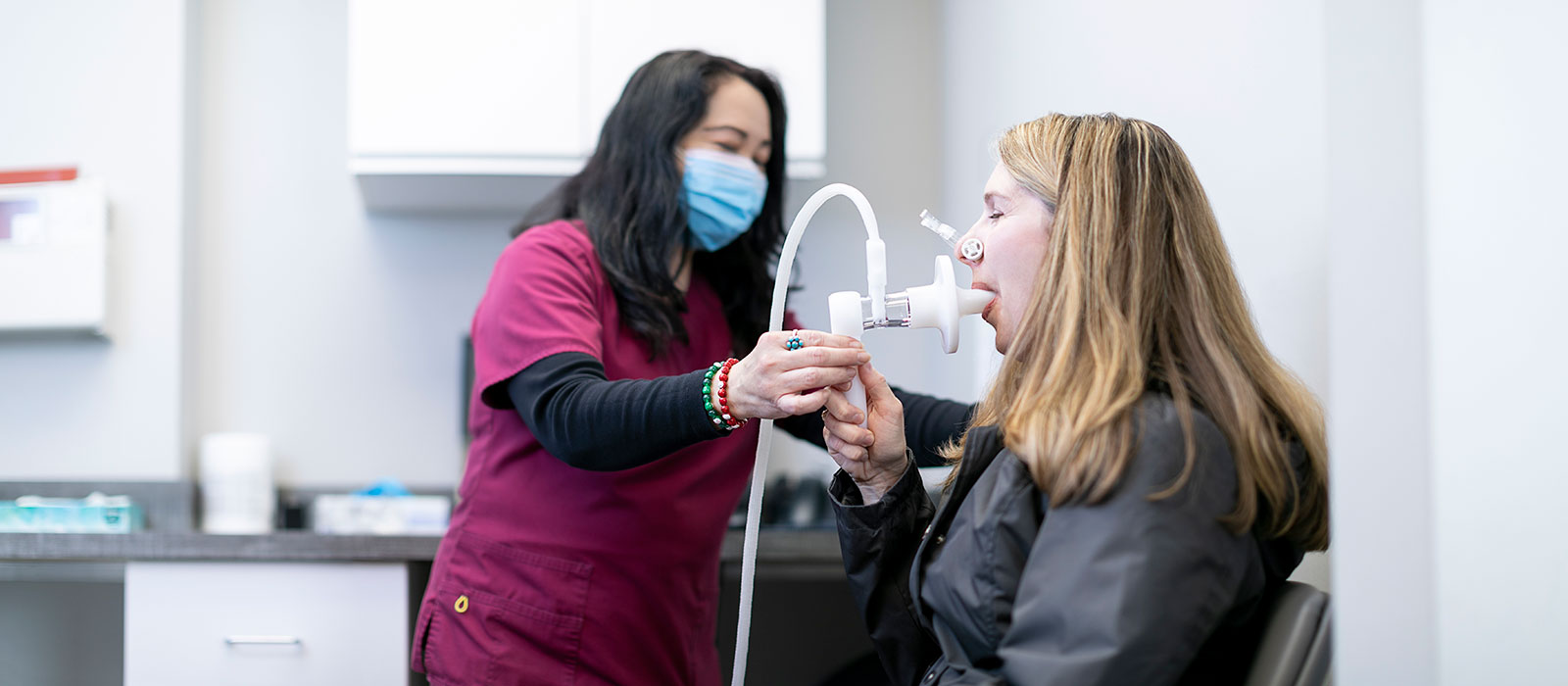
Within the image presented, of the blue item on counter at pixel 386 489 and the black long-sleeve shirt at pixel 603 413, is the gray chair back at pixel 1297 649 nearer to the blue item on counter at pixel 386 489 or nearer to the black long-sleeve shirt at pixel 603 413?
the black long-sleeve shirt at pixel 603 413

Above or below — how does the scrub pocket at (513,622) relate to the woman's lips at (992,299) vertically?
below

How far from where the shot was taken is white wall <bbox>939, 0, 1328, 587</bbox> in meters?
1.16

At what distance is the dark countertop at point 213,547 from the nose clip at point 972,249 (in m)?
1.20

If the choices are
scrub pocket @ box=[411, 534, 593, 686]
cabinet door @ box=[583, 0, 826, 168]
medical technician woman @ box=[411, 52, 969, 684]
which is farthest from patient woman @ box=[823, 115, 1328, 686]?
cabinet door @ box=[583, 0, 826, 168]

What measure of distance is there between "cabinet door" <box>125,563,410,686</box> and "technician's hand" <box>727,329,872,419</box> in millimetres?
1112

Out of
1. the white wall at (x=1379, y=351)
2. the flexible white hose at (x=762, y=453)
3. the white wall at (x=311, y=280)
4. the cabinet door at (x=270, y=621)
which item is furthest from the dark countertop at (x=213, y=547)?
the white wall at (x=1379, y=351)

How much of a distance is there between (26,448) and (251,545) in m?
0.88

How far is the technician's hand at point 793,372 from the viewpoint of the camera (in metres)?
1.10

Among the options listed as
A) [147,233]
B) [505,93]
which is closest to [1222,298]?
[505,93]

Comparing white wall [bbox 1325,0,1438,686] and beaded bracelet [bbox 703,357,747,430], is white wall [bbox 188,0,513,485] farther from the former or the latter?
white wall [bbox 1325,0,1438,686]

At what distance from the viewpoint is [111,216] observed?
8.07 feet

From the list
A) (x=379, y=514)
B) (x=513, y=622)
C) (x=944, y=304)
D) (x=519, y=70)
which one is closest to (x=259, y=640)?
(x=379, y=514)

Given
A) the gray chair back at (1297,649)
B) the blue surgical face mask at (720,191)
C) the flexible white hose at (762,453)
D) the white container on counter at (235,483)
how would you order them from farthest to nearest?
the white container on counter at (235,483) < the blue surgical face mask at (720,191) < the flexible white hose at (762,453) < the gray chair back at (1297,649)

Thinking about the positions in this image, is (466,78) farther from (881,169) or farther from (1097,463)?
(1097,463)
